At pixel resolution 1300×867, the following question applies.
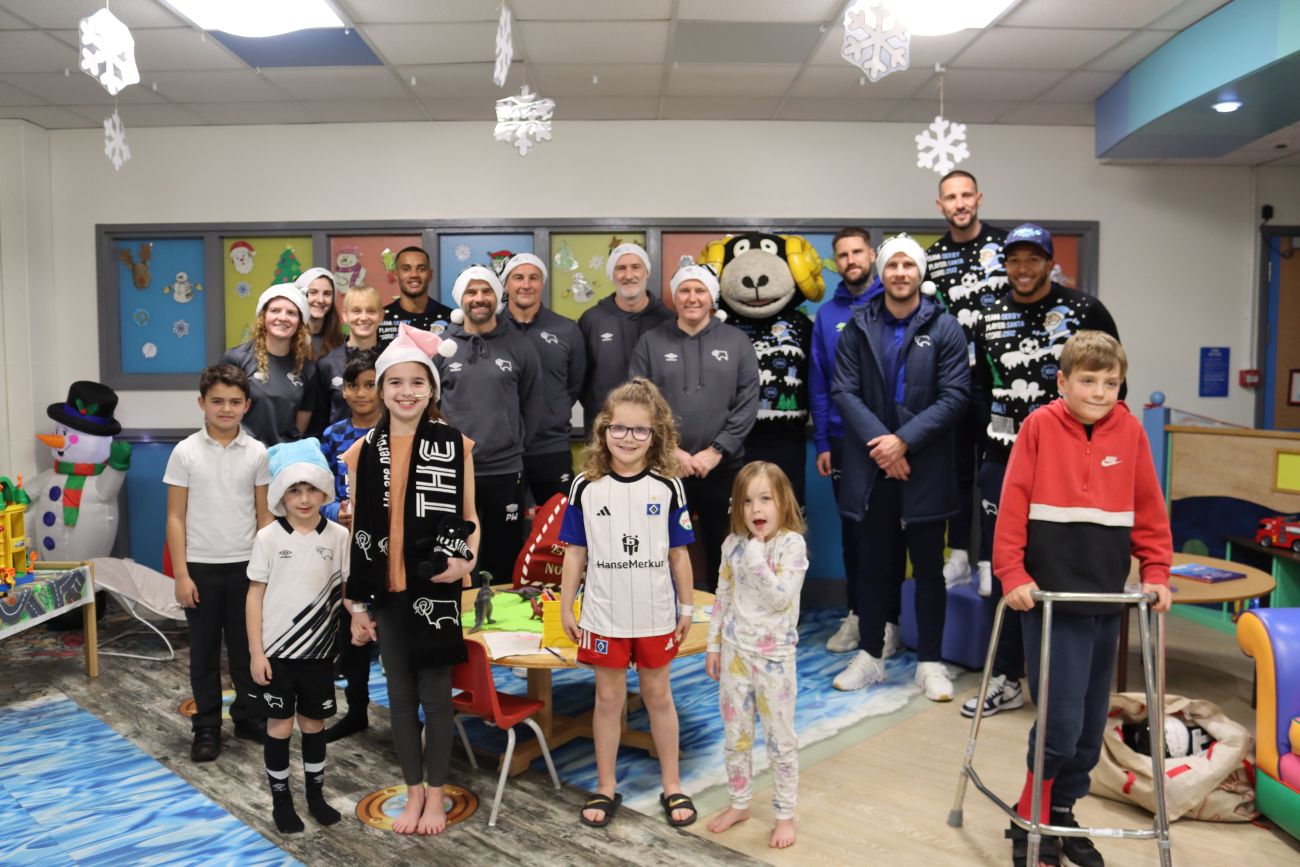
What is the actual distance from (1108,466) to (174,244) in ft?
16.4

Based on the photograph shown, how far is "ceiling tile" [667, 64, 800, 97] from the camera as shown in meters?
4.23

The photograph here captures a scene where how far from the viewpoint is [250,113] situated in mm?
4852

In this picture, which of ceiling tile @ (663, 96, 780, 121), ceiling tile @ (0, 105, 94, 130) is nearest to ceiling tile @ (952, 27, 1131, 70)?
ceiling tile @ (663, 96, 780, 121)

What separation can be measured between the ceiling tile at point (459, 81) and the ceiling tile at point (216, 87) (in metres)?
0.73

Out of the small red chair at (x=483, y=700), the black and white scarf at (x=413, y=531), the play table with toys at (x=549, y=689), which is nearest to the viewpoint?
the black and white scarf at (x=413, y=531)

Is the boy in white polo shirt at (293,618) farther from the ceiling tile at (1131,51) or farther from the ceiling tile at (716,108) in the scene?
the ceiling tile at (1131,51)

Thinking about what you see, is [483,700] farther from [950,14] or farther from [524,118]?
[950,14]

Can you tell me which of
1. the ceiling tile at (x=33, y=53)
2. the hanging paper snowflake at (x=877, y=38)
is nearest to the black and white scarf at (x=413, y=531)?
the hanging paper snowflake at (x=877, y=38)

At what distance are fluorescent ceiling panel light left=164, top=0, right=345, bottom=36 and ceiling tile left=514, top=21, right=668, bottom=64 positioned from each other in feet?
2.39

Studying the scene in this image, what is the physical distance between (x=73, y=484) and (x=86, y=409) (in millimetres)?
380

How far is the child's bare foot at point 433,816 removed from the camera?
2419 millimetres

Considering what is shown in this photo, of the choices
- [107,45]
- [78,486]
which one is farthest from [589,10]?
[78,486]

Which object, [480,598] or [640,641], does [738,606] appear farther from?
[480,598]

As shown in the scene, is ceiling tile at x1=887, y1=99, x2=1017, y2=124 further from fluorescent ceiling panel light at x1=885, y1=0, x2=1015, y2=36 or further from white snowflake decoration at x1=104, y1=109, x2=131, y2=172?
white snowflake decoration at x1=104, y1=109, x2=131, y2=172
